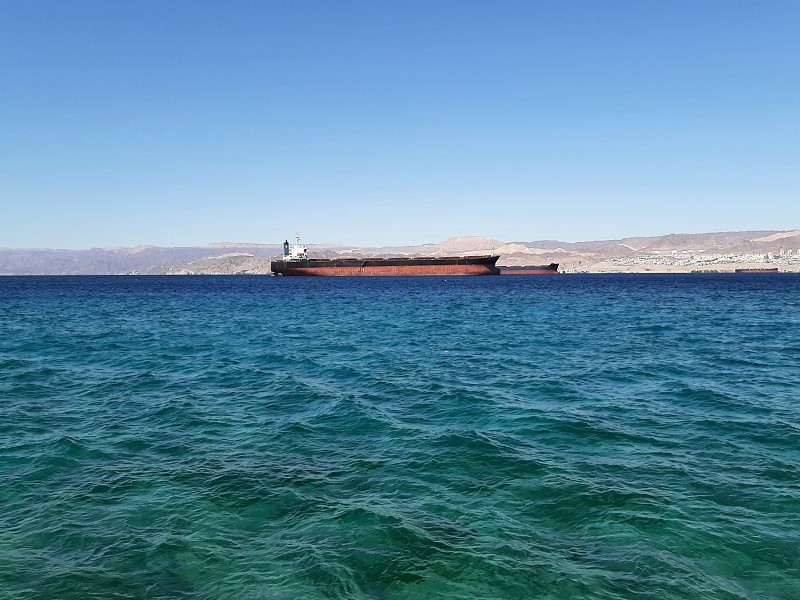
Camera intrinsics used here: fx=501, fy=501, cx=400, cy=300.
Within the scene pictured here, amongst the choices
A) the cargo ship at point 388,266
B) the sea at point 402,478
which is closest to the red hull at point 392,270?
the cargo ship at point 388,266

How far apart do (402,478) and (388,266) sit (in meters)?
141

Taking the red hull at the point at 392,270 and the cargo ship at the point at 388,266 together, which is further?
the red hull at the point at 392,270

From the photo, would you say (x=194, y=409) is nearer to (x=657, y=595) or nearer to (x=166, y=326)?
(x=657, y=595)

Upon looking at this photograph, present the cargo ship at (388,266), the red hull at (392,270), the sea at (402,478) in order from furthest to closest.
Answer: the red hull at (392,270) → the cargo ship at (388,266) → the sea at (402,478)

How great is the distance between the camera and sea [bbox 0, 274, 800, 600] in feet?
25.8

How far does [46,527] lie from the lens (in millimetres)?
9242

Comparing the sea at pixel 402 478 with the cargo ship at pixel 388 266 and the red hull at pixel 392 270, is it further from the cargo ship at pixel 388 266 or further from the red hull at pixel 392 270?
the red hull at pixel 392 270

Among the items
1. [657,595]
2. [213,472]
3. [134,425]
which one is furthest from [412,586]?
[134,425]

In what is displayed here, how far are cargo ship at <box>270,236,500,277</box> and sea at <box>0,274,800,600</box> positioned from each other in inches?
4897

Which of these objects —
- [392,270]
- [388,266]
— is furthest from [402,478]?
[388,266]

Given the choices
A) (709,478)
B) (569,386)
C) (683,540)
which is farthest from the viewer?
(569,386)

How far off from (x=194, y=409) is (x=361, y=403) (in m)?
5.76

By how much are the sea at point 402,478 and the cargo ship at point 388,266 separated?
124 m

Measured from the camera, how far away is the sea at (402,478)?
785 cm
